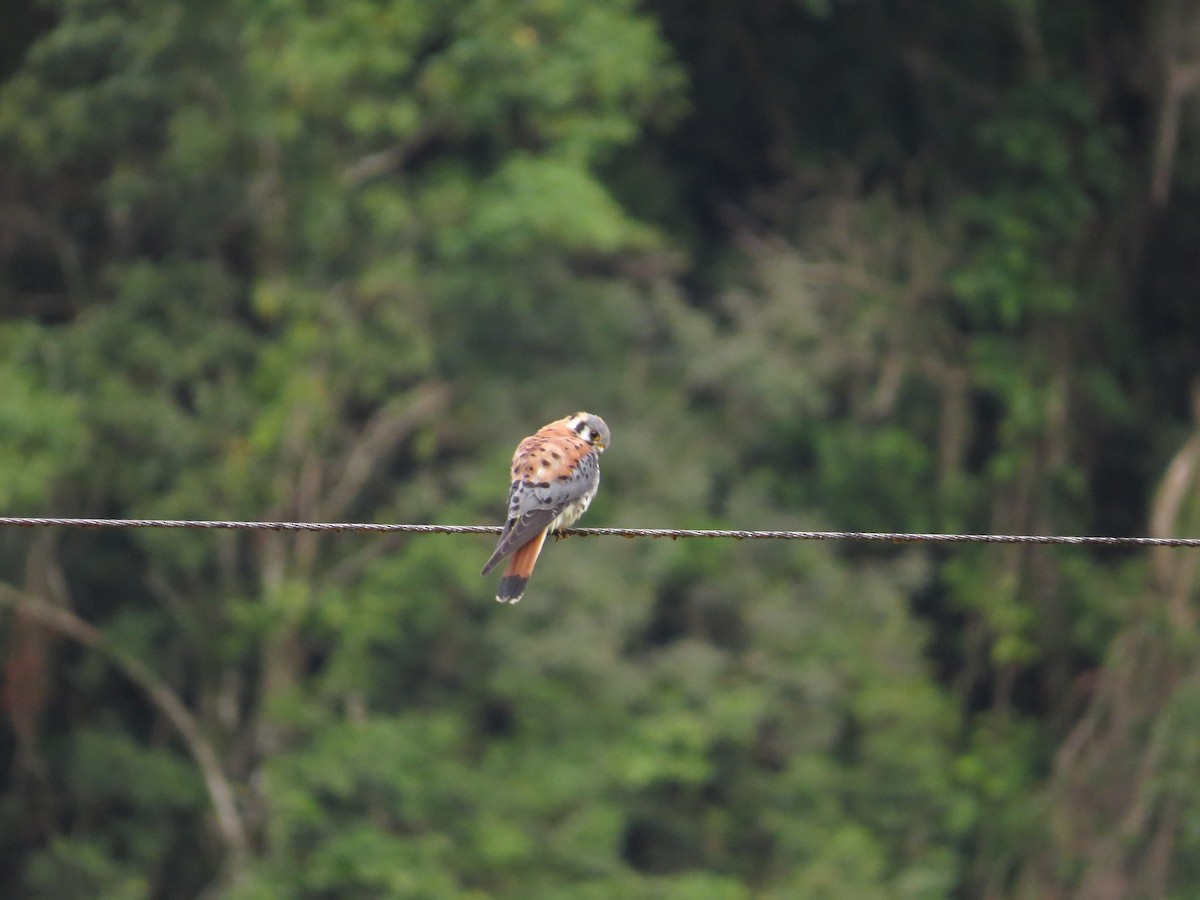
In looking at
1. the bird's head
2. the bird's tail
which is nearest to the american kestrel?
the bird's tail

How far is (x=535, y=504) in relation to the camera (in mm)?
7887

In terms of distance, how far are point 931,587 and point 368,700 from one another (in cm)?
651

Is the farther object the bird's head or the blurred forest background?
the blurred forest background

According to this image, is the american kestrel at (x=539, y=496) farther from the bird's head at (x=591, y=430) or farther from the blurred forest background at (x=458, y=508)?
the blurred forest background at (x=458, y=508)

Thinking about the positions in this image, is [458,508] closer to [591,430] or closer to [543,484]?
[591,430]

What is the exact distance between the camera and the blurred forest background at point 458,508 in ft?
55.2

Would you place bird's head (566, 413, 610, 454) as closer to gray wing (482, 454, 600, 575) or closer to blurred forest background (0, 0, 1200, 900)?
gray wing (482, 454, 600, 575)

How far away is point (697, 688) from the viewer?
17016 millimetres

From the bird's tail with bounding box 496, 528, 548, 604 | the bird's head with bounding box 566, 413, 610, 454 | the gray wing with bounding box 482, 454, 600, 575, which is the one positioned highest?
the bird's head with bounding box 566, 413, 610, 454

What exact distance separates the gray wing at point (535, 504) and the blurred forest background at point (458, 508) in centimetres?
850

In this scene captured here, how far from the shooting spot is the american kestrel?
7766 millimetres

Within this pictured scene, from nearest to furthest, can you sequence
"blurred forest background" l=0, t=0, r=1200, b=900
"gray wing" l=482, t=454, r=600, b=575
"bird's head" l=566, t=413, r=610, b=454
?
1. "gray wing" l=482, t=454, r=600, b=575
2. "bird's head" l=566, t=413, r=610, b=454
3. "blurred forest background" l=0, t=0, r=1200, b=900

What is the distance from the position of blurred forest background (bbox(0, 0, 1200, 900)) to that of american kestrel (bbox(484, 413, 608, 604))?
8.20 m

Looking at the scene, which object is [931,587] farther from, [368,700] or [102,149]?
[102,149]
